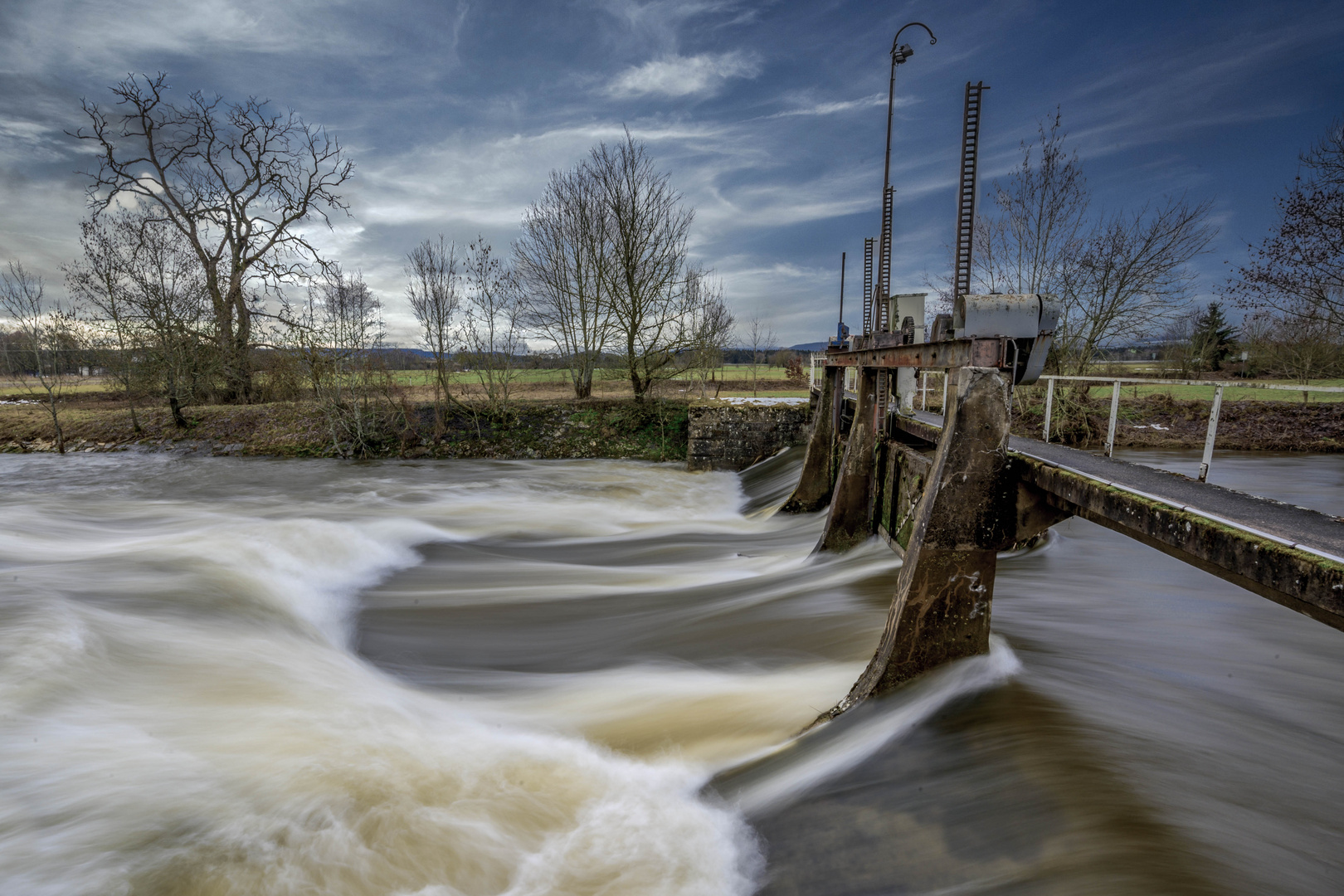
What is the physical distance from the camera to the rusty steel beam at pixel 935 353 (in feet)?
15.4

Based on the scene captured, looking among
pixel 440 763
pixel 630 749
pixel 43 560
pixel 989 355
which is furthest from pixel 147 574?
pixel 989 355

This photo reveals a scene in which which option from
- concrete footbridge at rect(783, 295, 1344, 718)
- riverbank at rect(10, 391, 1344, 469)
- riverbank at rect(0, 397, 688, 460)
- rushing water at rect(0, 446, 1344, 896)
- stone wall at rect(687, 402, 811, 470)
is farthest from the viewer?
riverbank at rect(0, 397, 688, 460)

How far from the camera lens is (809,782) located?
409cm

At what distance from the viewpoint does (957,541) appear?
4688mm

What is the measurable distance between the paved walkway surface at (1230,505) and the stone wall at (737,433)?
548 inches

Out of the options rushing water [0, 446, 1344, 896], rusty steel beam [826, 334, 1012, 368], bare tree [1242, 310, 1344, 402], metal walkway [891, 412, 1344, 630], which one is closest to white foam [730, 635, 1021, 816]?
rushing water [0, 446, 1344, 896]

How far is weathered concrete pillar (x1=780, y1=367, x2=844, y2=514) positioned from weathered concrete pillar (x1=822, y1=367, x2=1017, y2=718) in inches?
304

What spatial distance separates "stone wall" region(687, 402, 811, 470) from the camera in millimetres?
19922

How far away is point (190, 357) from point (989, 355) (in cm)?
2775

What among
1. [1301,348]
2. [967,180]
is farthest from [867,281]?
[1301,348]

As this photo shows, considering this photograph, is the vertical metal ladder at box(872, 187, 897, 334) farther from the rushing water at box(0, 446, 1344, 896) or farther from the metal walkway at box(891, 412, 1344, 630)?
the metal walkway at box(891, 412, 1344, 630)

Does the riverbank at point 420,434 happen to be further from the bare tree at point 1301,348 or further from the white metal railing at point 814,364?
the bare tree at point 1301,348

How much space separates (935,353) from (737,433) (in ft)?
45.7

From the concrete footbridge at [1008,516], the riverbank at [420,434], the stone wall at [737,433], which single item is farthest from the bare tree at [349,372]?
the concrete footbridge at [1008,516]
